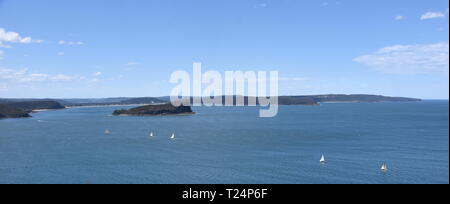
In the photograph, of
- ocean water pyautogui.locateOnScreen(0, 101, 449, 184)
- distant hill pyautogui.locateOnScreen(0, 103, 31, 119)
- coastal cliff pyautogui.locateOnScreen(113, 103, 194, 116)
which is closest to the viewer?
ocean water pyautogui.locateOnScreen(0, 101, 449, 184)

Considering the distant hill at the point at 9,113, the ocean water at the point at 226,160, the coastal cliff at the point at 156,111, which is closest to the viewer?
the ocean water at the point at 226,160

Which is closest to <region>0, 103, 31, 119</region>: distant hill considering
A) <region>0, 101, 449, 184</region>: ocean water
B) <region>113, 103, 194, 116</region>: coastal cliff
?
<region>113, 103, 194, 116</region>: coastal cliff

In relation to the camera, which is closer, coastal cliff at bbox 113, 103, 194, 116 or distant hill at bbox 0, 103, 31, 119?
distant hill at bbox 0, 103, 31, 119

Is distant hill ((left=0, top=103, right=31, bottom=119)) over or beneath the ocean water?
over

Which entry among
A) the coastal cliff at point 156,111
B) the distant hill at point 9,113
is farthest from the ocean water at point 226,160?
the distant hill at point 9,113

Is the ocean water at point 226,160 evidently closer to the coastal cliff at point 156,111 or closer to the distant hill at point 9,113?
the coastal cliff at point 156,111

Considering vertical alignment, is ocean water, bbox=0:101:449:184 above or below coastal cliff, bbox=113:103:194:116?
below

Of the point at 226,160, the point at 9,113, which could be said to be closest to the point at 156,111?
the point at 9,113

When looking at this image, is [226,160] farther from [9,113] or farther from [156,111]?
[9,113]

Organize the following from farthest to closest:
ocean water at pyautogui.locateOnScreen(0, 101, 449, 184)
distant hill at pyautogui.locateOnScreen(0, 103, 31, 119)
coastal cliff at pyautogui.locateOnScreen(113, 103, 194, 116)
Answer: coastal cliff at pyautogui.locateOnScreen(113, 103, 194, 116), distant hill at pyautogui.locateOnScreen(0, 103, 31, 119), ocean water at pyautogui.locateOnScreen(0, 101, 449, 184)

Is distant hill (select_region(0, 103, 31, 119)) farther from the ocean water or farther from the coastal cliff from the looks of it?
the ocean water

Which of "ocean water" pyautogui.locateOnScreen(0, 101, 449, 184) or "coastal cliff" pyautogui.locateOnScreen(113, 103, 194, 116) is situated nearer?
"ocean water" pyautogui.locateOnScreen(0, 101, 449, 184)
